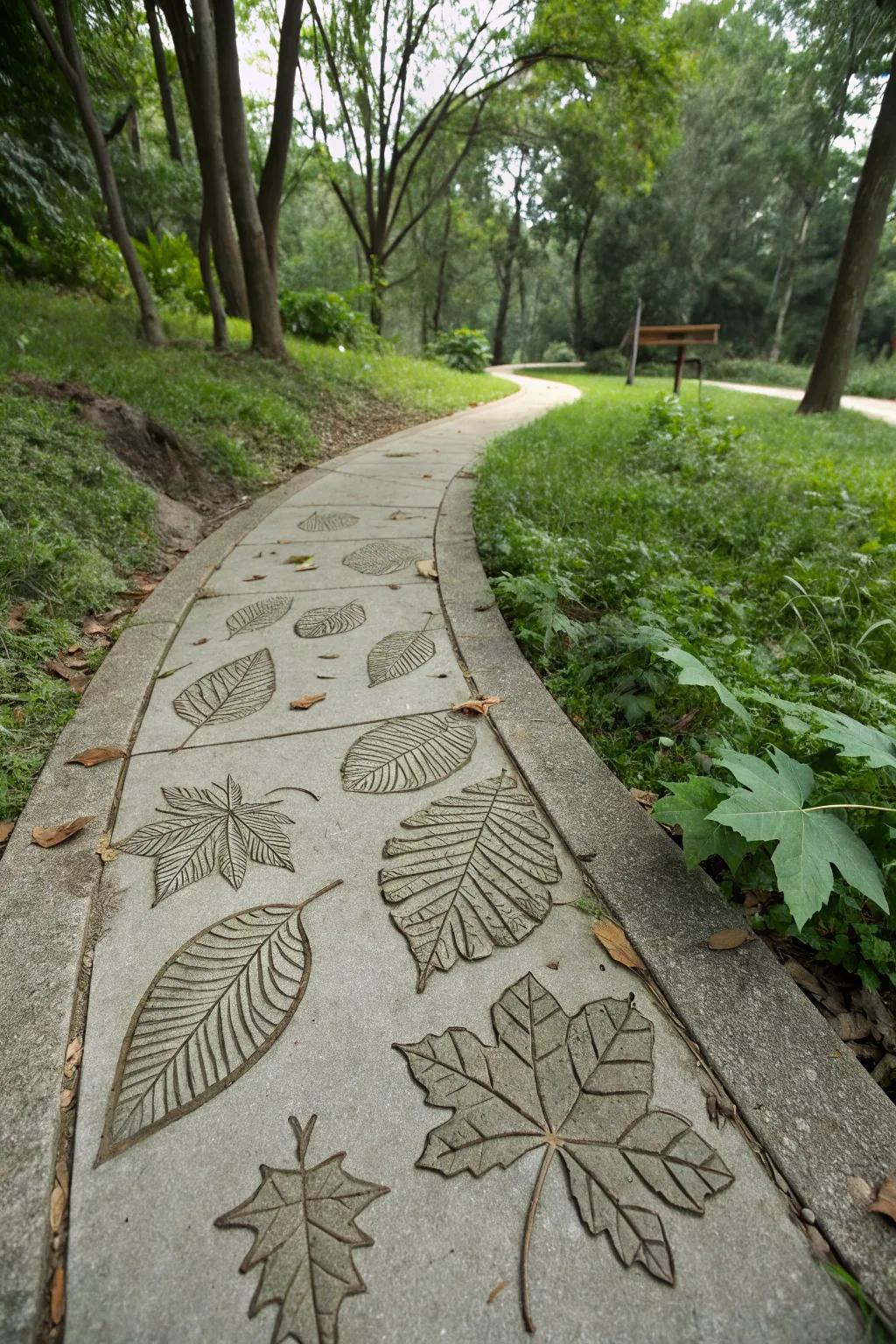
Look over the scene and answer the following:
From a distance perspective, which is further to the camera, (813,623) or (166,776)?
(813,623)

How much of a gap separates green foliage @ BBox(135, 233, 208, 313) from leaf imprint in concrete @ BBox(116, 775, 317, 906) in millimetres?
10260

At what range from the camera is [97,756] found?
1.90 metres

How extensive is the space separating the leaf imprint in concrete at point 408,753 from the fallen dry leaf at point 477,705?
0.14 ft

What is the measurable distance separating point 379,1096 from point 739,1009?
2.23ft

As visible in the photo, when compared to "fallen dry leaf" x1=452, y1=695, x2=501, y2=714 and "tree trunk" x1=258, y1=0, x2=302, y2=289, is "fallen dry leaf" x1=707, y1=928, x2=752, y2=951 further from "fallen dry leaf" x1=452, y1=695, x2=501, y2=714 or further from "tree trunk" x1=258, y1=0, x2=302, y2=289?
"tree trunk" x1=258, y1=0, x2=302, y2=289

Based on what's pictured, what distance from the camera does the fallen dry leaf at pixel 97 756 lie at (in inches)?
74.2

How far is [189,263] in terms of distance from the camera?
977cm

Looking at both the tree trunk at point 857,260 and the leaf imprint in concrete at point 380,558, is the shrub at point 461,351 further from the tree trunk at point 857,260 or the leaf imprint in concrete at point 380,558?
the leaf imprint in concrete at point 380,558

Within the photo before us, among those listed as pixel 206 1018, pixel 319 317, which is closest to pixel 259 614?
pixel 206 1018

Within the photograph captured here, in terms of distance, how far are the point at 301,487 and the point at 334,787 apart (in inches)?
154

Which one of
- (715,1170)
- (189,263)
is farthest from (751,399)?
(715,1170)

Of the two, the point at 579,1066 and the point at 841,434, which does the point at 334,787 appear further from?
the point at 841,434

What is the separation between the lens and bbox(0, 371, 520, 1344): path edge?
887 mm

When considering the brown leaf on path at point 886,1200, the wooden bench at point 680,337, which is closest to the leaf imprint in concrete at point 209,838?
the brown leaf on path at point 886,1200
